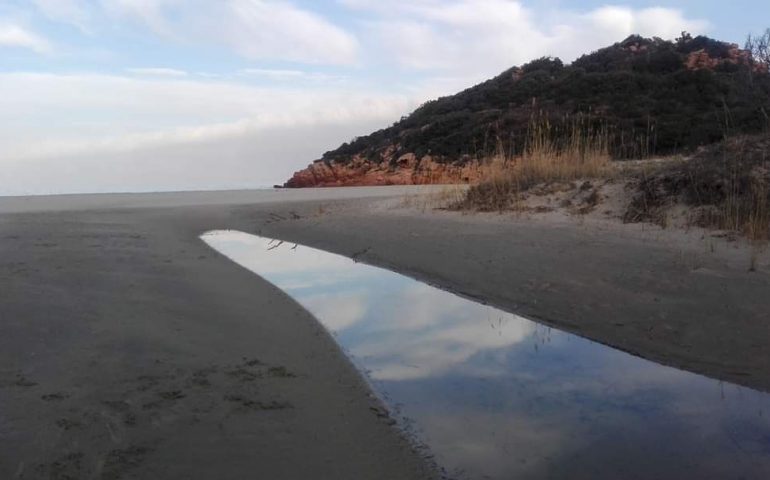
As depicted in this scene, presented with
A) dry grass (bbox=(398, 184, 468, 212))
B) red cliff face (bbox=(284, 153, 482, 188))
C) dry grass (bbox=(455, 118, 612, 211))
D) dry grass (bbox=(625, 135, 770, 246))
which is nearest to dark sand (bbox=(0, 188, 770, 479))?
dry grass (bbox=(625, 135, 770, 246))

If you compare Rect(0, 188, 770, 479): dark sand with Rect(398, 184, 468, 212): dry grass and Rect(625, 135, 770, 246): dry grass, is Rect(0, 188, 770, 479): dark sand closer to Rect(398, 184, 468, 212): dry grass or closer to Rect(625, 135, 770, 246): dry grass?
Rect(625, 135, 770, 246): dry grass

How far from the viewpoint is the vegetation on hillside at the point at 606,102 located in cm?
2108

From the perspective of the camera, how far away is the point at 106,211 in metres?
16.2

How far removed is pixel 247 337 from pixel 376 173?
30.1 m

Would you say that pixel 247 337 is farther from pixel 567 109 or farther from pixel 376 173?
pixel 376 173

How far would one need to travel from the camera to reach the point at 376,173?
114 feet

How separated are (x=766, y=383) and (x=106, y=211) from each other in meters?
15.0

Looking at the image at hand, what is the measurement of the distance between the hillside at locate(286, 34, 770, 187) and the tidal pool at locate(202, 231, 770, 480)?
13.5 meters

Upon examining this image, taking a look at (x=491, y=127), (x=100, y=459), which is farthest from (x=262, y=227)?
(x=491, y=127)

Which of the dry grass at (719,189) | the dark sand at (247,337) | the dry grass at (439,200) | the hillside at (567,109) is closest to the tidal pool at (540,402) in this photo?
the dark sand at (247,337)

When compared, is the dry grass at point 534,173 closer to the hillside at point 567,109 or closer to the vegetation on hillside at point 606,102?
the vegetation on hillside at point 606,102

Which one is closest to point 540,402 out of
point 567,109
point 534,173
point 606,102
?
point 534,173

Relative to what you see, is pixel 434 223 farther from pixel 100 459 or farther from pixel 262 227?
pixel 100 459

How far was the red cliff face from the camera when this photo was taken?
95.3ft
